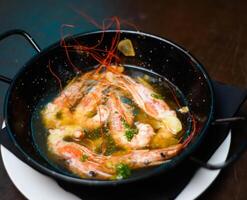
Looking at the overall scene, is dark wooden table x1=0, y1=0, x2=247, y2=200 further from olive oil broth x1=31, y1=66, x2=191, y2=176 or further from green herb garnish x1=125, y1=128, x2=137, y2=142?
green herb garnish x1=125, y1=128, x2=137, y2=142

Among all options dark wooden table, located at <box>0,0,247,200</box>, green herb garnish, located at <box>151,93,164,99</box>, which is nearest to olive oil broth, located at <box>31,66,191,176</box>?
green herb garnish, located at <box>151,93,164,99</box>

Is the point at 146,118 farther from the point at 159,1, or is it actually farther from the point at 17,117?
the point at 159,1

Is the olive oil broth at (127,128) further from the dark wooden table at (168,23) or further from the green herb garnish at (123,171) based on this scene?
the dark wooden table at (168,23)

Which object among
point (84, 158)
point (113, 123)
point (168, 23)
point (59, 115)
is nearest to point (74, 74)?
point (59, 115)

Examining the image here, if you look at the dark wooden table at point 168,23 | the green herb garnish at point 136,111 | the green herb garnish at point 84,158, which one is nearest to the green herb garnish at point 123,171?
the green herb garnish at point 84,158

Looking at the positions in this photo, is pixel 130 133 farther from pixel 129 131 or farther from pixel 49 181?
pixel 49 181

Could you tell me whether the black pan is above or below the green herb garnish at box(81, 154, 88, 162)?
above
